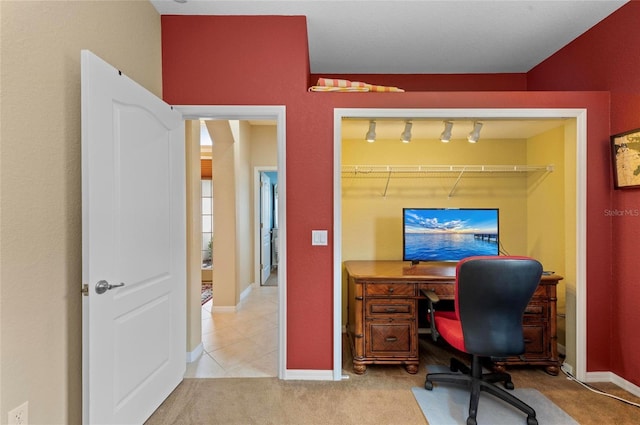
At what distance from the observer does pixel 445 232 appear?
9.62 ft

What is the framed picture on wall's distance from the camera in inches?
79.3

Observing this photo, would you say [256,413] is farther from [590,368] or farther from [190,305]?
[590,368]

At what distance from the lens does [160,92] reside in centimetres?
221

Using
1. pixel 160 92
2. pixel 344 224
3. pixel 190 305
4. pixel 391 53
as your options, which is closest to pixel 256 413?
pixel 190 305

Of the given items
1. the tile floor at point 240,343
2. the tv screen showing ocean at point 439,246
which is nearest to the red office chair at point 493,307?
the tv screen showing ocean at point 439,246

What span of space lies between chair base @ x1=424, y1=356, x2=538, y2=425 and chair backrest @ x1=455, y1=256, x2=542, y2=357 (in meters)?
0.23

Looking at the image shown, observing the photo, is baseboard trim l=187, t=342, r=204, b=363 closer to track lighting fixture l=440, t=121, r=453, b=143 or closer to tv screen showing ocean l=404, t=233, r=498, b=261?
tv screen showing ocean l=404, t=233, r=498, b=261

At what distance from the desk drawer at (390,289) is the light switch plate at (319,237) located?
1.74 ft

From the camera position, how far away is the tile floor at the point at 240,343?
2.41 meters

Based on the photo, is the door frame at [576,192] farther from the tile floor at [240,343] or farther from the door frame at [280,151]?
the tile floor at [240,343]

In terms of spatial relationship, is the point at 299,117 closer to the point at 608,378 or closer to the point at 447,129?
the point at 447,129

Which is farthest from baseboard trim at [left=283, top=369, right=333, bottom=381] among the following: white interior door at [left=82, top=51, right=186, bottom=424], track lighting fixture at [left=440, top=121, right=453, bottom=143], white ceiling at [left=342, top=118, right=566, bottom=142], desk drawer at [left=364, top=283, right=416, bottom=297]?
track lighting fixture at [left=440, top=121, right=453, bottom=143]

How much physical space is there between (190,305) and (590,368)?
3.20 meters

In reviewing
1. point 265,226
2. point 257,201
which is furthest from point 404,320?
point 265,226
